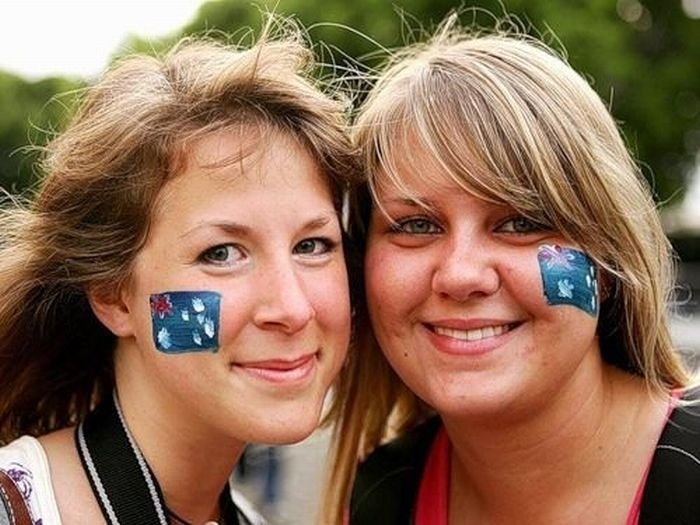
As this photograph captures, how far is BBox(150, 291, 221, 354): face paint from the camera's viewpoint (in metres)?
3.06

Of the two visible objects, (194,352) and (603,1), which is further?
(603,1)

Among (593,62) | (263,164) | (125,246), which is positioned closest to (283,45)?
(263,164)

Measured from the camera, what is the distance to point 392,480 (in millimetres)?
3748

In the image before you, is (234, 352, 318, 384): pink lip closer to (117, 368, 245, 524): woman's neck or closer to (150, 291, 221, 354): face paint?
(150, 291, 221, 354): face paint

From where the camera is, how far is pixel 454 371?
330 centimetres


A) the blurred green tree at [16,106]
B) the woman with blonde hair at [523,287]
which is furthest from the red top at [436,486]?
the blurred green tree at [16,106]

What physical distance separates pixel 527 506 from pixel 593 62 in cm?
2131

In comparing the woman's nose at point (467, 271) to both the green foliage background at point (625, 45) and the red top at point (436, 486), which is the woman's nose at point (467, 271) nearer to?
the red top at point (436, 486)

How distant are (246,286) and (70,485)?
2.20ft

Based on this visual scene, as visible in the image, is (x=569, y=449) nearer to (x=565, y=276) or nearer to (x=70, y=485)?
(x=565, y=276)

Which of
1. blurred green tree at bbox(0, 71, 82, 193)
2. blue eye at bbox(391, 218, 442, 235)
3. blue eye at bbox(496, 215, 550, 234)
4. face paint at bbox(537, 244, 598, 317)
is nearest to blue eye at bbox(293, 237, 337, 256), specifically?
blue eye at bbox(391, 218, 442, 235)

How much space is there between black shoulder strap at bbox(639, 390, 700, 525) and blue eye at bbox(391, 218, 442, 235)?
834 millimetres

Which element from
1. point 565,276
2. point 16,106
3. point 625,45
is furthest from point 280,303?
point 16,106

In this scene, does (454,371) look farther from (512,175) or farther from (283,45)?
(283,45)
